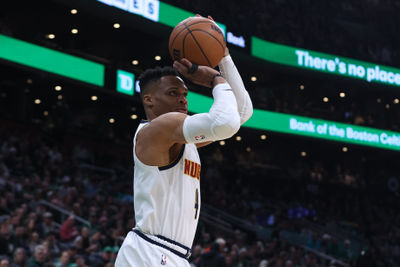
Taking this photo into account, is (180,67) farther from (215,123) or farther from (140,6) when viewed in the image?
(140,6)

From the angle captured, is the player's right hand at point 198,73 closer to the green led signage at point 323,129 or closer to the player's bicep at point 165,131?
the player's bicep at point 165,131

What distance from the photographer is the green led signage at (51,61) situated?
1459 centimetres

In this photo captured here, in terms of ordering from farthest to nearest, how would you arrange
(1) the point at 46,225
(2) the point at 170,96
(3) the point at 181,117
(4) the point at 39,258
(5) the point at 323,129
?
(5) the point at 323,129
(1) the point at 46,225
(4) the point at 39,258
(2) the point at 170,96
(3) the point at 181,117

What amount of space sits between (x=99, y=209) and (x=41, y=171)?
2.09 meters

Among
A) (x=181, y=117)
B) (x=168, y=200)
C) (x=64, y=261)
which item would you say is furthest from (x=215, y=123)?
(x=64, y=261)

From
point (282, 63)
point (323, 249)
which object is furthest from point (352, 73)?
point (323, 249)

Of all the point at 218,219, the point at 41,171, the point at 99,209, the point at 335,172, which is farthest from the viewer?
the point at 335,172

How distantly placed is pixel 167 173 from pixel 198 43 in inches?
32.5

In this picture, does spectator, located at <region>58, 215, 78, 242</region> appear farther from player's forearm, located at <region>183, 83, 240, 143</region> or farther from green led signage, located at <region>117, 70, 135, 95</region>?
player's forearm, located at <region>183, 83, 240, 143</region>

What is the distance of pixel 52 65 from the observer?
15352 mm

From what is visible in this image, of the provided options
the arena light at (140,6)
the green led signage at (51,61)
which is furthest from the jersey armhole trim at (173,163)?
the arena light at (140,6)

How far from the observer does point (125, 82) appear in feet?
55.3

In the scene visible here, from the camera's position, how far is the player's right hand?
11.8 feet

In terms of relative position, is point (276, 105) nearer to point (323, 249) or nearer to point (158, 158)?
point (323, 249)
